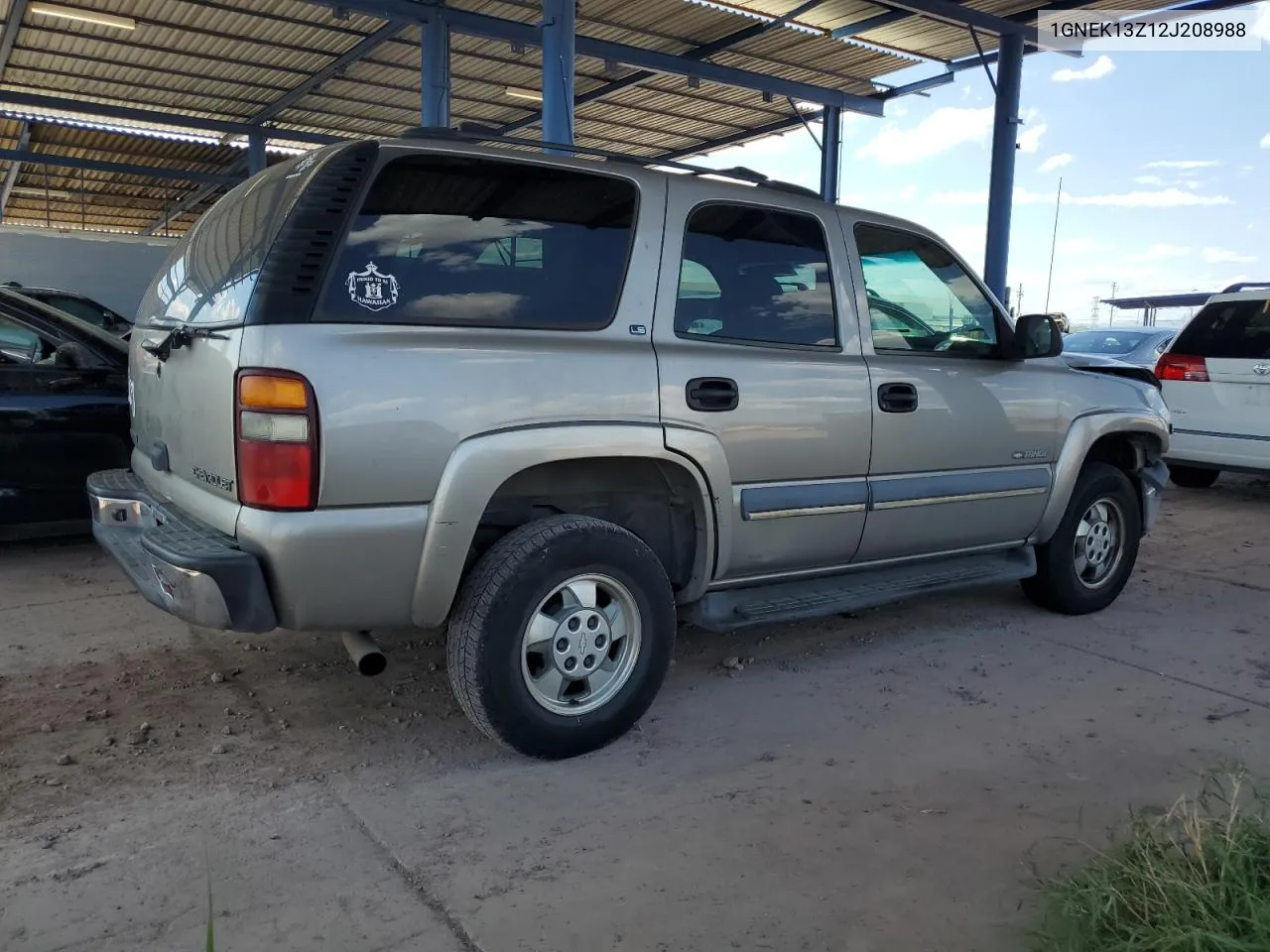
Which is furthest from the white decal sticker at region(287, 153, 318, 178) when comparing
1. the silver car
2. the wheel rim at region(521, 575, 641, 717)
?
the silver car

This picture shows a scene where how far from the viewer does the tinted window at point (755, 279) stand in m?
3.63

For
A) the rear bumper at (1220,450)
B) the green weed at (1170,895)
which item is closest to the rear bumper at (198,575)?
the green weed at (1170,895)

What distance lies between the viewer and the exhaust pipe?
3.15m

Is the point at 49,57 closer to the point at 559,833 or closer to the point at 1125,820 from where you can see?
the point at 559,833

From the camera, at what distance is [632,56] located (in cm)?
1341

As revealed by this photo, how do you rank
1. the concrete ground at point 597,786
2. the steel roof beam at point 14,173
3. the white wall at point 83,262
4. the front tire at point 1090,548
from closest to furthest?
1. the concrete ground at point 597,786
2. the front tire at point 1090,548
3. the white wall at point 83,262
4. the steel roof beam at point 14,173

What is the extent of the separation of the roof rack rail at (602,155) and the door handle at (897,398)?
→ 0.86 metres

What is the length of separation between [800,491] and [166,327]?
238cm

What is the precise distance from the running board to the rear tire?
19.1 ft

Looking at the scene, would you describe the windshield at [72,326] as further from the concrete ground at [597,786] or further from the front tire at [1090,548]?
the front tire at [1090,548]

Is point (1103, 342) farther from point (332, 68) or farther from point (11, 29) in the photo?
point (11, 29)

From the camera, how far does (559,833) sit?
287 centimetres

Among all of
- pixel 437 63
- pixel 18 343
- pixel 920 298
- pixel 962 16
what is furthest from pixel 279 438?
pixel 962 16

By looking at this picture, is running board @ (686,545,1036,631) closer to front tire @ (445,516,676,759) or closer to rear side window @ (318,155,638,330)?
front tire @ (445,516,676,759)
